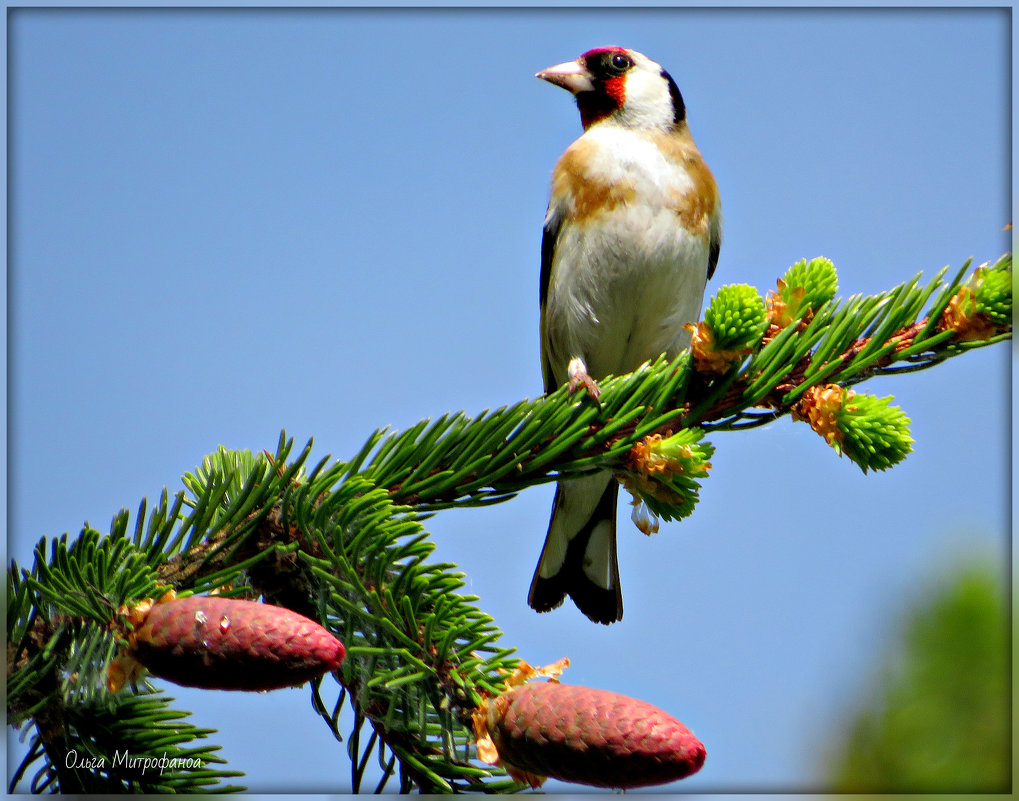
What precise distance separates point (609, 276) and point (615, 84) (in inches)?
39.6

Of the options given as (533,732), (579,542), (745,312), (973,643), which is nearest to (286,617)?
(533,732)

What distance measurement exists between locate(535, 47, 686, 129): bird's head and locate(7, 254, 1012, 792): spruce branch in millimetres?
1945

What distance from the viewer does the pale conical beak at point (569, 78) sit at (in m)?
3.46

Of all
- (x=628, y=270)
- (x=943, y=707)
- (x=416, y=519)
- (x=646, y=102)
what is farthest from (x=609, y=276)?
(x=943, y=707)

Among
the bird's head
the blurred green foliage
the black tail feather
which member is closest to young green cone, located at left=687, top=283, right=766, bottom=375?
the blurred green foliage

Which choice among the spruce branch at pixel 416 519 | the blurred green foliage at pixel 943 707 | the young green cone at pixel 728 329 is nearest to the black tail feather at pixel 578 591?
the spruce branch at pixel 416 519

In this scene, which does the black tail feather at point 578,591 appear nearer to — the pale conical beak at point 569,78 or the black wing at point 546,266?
the black wing at point 546,266

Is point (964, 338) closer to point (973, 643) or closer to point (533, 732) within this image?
point (973, 643)

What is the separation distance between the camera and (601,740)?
3.22ft

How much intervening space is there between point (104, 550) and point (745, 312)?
99 cm

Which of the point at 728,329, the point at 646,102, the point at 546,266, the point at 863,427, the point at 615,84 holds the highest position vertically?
the point at 615,84

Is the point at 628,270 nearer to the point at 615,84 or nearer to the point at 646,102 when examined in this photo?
the point at 646,102

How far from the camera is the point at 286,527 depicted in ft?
4.47

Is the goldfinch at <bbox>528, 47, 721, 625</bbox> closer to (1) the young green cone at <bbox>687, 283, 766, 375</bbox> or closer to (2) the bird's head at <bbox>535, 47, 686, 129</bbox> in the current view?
(2) the bird's head at <bbox>535, 47, 686, 129</bbox>
